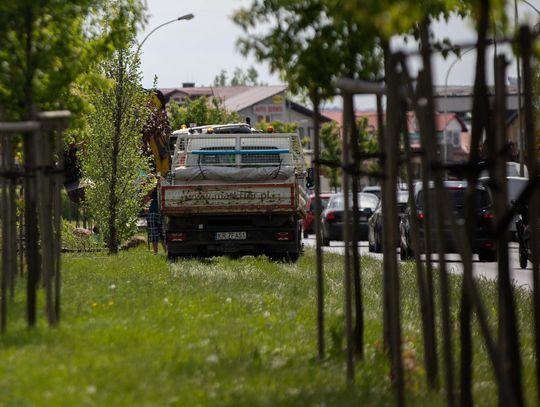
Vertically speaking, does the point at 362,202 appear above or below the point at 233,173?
below

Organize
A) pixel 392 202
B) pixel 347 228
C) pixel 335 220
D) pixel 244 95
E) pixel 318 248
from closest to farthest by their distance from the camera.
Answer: pixel 392 202, pixel 347 228, pixel 318 248, pixel 335 220, pixel 244 95

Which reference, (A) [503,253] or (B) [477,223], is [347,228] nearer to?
(A) [503,253]

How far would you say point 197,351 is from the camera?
34.7 ft

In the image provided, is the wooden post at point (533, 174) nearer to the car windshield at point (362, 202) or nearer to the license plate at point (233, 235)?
the license plate at point (233, 235)

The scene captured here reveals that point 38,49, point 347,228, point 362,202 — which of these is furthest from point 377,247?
point 347,228

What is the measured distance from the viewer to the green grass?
863 cm

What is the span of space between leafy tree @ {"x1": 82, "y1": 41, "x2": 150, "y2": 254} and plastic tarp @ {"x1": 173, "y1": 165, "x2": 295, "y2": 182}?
148 inches

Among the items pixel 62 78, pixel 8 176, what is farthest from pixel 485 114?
pixel 62 78

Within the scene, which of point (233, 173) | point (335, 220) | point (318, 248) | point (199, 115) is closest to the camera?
point (318, 248)

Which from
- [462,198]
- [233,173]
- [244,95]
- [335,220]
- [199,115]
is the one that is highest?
[244,95]

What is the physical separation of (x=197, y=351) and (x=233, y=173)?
17.6 metres

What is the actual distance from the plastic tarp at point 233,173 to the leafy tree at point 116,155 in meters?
3.75

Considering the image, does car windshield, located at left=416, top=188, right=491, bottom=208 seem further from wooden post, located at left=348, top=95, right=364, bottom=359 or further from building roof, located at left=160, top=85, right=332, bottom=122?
building roof, located at left=160, top=85, right=332, bottom=122

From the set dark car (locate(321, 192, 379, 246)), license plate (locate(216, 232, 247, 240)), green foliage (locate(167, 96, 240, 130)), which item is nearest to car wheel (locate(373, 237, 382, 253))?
dark car (locate(321, 192, 379, 246))
